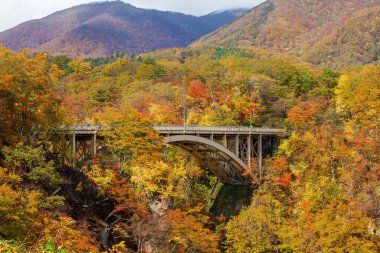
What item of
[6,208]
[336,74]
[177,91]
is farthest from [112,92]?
[6,208]

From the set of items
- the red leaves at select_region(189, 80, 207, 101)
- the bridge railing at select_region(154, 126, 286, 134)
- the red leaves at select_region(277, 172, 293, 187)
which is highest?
the red leaves at select_region(189, 80, 207, 101)

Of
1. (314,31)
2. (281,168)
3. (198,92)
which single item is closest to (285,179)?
(281,168)

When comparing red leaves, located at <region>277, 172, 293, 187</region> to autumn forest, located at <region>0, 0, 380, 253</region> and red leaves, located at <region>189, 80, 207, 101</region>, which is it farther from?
red leaves, located at <region>189, 80, 207, 101</region>

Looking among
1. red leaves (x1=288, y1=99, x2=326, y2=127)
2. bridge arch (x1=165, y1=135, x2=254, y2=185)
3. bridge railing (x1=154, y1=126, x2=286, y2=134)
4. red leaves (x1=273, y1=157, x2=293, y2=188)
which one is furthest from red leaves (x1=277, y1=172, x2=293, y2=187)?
red leaves (x1=288, y1=99, x2=326, y2=127)

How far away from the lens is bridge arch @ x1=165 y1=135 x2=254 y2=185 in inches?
1481

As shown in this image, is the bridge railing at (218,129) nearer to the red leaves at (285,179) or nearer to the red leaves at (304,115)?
the red leaves at (304,115)

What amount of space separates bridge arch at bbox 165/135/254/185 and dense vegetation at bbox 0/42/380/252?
1633 mm

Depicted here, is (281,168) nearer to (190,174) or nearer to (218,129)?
(218,129)

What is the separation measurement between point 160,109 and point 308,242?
82.0ft

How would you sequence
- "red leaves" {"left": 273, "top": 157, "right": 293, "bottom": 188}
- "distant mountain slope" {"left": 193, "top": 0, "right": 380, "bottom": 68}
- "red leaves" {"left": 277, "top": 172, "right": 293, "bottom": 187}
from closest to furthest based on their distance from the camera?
"red leaves" {"left": 277, "top": 172, "right": 293, "bottom": 187}, "red leaves" {"left": 273, "top": 157, "right": 293, "bottom": 188}, "distant mountain slope" {"left": 193, "top": 0, "right": 380, "bottom": 68}

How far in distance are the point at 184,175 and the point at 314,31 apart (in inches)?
5172

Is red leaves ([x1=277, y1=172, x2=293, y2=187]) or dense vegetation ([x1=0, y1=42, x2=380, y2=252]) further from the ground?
dense vegetation ([x1=0, y1=42, x2=380, y2=252])

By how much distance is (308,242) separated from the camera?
29125 mm

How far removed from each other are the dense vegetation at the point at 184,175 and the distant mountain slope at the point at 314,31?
66898 millimetres
